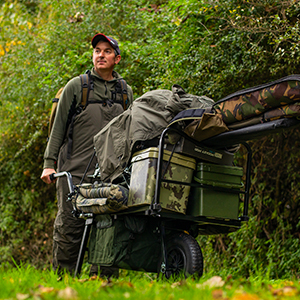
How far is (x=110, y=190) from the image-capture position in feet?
11.2

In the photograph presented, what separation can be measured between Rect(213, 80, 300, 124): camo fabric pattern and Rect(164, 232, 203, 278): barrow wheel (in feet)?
3.25

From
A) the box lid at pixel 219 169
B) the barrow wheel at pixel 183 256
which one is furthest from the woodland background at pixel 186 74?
the barrow wheel at pixel 183 256

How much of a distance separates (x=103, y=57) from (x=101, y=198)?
1755mm

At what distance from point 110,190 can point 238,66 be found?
2431 millimetres

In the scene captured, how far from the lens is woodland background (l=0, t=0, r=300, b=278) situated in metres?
4.93

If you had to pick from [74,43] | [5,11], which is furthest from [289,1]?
[5,11]

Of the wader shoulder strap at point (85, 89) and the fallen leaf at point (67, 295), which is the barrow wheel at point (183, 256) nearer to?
the fallen leaf at point (67, 295)

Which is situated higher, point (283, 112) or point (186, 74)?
point (186, 74)

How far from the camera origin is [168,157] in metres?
3.31

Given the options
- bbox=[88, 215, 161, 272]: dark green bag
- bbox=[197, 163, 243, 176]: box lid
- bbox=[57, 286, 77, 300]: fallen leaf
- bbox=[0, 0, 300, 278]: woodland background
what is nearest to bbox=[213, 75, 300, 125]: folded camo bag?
bbox=[197, 163, 243, 176]: box lid

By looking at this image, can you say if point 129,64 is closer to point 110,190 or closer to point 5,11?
point 110,190

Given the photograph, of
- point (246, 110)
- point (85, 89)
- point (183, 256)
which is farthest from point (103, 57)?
point (183, 256)

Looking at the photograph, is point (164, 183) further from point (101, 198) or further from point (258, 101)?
point (258, 101)

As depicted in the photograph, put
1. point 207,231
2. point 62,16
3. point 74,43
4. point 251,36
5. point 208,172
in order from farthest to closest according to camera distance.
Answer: point 62,16
point 74,43
point 251,36
point 207,231
point 208,172
